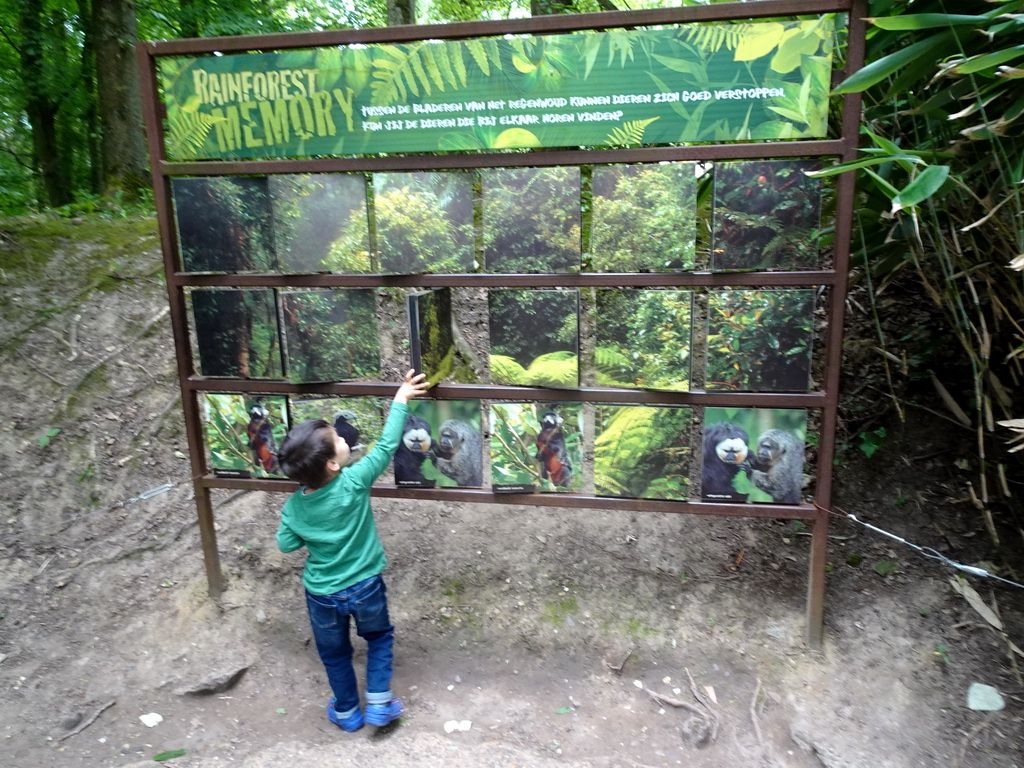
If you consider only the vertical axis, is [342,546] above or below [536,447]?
below

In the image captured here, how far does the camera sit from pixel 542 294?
2871mm

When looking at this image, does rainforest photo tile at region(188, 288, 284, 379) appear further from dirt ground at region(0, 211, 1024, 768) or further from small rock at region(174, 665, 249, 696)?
small rock at region(174, 665, 249, 696)

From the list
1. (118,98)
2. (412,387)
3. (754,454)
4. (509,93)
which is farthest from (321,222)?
(118,98)

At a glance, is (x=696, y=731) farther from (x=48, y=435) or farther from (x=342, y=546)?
(x=48, y=435)

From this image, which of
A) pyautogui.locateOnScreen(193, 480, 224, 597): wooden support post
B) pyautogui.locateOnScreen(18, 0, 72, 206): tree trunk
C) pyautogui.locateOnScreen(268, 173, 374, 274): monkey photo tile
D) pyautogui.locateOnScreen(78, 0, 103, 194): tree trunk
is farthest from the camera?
pyautogui.locateOnScreen(78, 0, 103, 194): tree trunk

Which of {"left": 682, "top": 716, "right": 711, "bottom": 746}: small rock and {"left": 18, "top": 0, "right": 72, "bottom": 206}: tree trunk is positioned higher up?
{"left": 18, "top": 0, "right": 72, "bottom": 206}: tree trunk

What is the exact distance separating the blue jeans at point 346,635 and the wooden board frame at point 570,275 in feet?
1.82

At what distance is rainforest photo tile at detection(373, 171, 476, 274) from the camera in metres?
2.90

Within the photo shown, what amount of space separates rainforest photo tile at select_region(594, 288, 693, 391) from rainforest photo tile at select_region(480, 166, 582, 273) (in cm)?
26

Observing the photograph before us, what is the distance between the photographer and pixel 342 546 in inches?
108

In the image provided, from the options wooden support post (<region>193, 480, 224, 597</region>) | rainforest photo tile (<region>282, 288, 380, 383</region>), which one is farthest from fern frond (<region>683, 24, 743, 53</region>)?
wooden support post (<region>193, 480, 224, 597</region>)

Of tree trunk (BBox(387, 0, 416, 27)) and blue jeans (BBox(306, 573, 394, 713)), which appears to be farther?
tree trunk (BBox(387, 0, 416, 27))

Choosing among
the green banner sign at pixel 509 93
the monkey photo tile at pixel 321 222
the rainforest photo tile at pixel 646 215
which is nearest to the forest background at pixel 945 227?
the green banner sign at pixel 509 93

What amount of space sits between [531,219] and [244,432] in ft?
5.80
